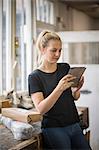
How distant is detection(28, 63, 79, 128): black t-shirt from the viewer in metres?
1.55

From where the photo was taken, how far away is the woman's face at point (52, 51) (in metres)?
1.57

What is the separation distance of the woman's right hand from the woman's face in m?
0.13

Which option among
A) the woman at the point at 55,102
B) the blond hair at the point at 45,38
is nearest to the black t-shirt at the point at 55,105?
the woman at the point at 55,102

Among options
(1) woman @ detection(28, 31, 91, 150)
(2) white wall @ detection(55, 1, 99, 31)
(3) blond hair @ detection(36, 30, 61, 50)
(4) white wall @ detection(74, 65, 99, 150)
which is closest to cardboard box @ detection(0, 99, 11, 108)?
(1) woman @ detection(28, 31, 91, 150)

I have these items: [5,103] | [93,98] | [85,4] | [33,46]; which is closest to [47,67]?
[5,103]

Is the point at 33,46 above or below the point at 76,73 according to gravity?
above

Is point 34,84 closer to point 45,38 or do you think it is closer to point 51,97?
point 51,97

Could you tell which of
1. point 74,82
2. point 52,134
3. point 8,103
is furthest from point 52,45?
point 8,103

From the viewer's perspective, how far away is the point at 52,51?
1.57 metres

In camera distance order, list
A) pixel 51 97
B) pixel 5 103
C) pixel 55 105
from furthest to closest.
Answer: pixel 5 103
pixel 55 105
pixel 51 97

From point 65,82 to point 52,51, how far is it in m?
0.21

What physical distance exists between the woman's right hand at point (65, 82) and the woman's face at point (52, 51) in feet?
0.44

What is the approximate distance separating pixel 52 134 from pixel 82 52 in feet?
7.65

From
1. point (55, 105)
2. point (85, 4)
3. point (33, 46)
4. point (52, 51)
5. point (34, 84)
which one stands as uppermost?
point (85, 4)
